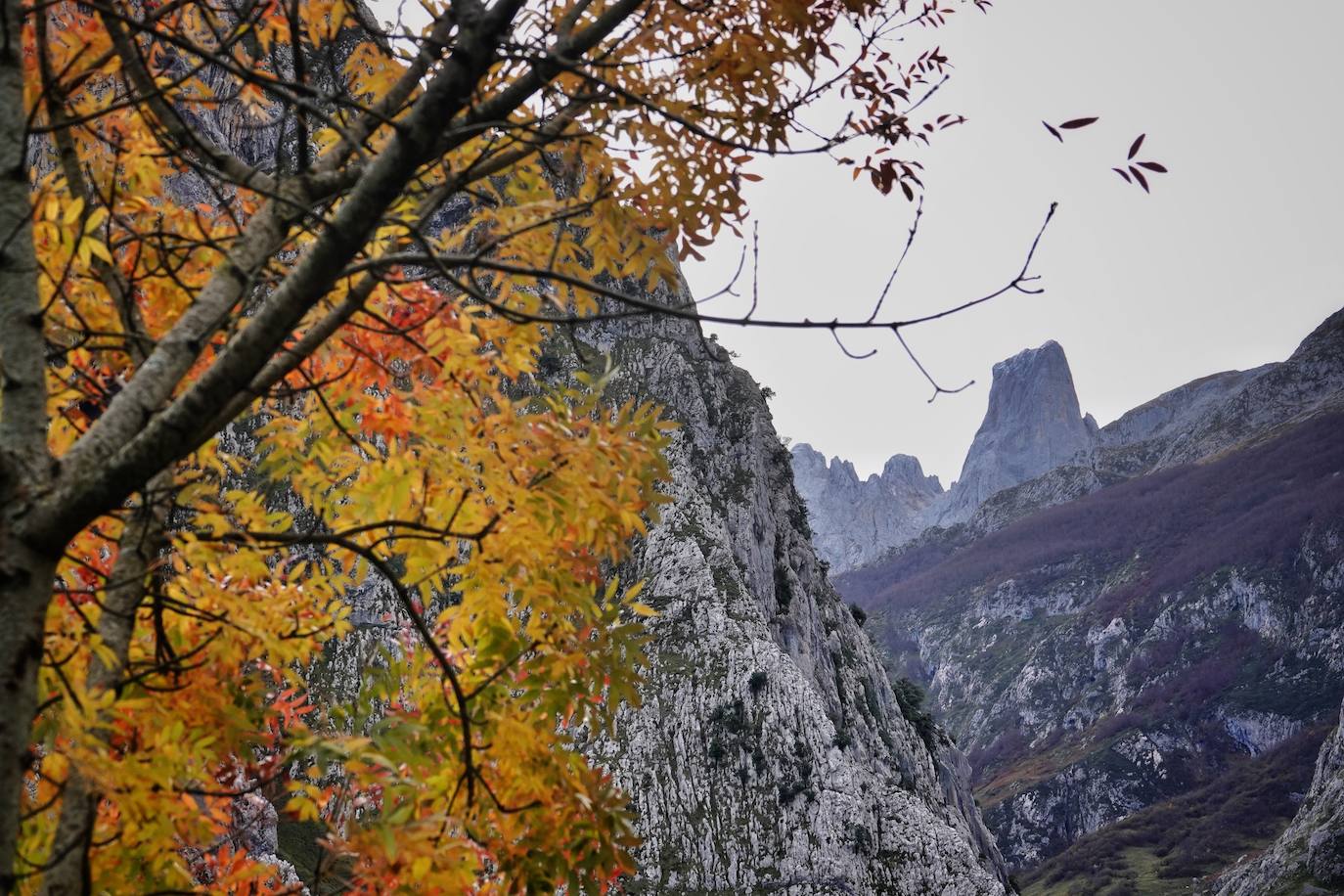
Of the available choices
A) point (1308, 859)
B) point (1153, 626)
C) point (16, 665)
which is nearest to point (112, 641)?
point (16, 665)

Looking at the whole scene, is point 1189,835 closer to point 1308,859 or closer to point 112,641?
point 1308,859

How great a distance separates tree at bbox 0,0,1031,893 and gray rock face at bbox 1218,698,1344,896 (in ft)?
144

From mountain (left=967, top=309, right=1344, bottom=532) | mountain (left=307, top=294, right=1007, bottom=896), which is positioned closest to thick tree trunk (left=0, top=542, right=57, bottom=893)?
mountain (left=307, top=294, right=1007, bottom=896)

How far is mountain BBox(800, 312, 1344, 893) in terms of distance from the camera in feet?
255

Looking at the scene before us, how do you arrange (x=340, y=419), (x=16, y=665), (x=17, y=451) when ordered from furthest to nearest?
(x=340, y=419), (x=17, y=451), (x=16, y=665)

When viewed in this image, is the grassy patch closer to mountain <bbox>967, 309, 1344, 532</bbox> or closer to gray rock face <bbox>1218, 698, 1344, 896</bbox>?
gray rock face <bbox>1218, 698, 1344, 896</bbox>

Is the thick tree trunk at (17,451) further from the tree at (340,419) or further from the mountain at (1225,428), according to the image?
the mountain at (1225,428)

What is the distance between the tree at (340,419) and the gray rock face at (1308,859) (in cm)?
4400

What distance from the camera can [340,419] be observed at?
3.95 m

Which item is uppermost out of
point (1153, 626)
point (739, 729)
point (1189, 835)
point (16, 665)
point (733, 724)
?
point (16, 665)

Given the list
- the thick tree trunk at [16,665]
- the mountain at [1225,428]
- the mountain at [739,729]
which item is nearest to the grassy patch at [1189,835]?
the mountain at [739,729]

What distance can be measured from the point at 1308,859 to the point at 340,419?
47088mm

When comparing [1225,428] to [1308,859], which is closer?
[1308,859]

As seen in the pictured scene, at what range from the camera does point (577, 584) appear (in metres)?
3.65
